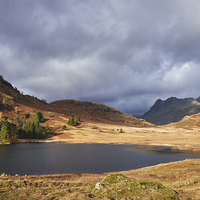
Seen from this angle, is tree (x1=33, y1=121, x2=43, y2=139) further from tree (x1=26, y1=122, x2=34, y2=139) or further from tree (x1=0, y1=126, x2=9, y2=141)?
tree (x1=0, y1=126, x2=9, y2=141)

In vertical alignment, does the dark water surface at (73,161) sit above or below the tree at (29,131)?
below

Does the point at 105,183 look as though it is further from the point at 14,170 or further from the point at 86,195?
A: the point at 14,170

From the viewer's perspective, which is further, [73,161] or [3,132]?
[3,132]

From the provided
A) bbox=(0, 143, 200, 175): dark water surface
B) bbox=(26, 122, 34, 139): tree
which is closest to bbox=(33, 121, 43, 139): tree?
bbox=(26, 122, 34, 139): tree

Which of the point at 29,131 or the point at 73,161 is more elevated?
the point at 29,131

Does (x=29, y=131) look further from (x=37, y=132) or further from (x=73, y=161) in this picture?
(x=73, y=161)

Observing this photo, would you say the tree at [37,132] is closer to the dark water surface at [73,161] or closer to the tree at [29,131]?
the tree at [29,131]

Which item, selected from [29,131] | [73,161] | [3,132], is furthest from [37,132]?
[73,161]

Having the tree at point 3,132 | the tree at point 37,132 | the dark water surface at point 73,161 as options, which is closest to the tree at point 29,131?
the tree at point 37,132

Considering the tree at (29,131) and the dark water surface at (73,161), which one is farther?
the tree at (29,131)

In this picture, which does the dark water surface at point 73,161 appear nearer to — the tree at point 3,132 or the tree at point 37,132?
the tree at point 3,132

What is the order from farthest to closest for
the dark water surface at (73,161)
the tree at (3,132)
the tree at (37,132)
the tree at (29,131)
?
the tree at (37,132) → the tree at (29,131) → the tree at (3,132) → the dark water surface at (73,161)

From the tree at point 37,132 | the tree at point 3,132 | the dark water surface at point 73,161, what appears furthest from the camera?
the tree at point 37,132

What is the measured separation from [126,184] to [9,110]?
219269 millimetres
